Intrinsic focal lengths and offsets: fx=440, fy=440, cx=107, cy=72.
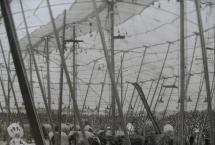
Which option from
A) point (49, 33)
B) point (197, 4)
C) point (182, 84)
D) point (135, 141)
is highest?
point (49, 33)

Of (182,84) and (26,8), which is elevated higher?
(26,8)

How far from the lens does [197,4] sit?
7.43 meters

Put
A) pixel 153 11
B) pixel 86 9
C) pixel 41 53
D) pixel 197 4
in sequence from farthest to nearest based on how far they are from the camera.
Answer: pixel 41 53 → pixel 153 11 → pixel 86 9 → pixel 197 4

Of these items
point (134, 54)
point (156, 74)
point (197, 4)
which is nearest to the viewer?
point (197, 4)

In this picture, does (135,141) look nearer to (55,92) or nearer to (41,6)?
(41,6)

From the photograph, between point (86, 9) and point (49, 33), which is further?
point (49, 33)

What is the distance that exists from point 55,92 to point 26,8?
23601mm

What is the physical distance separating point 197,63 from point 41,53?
27.6ft

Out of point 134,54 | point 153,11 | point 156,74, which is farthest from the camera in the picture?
point 156,74

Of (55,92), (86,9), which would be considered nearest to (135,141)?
(86,9)

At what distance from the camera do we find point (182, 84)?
7.56 metres

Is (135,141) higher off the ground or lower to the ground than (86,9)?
lower

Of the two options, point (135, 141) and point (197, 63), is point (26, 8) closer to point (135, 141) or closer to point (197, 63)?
point (135, 141)

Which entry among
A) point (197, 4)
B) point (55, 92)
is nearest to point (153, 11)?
point (197, 4)
